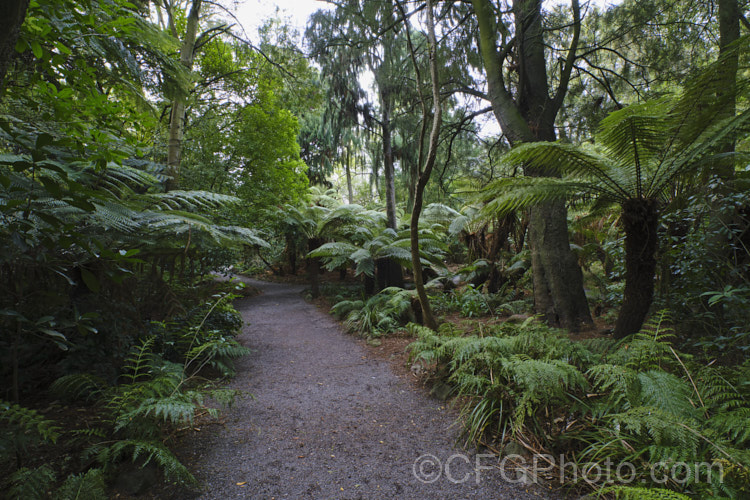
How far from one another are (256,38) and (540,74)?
4870 mm

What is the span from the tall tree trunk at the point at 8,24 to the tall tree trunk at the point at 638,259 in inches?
130

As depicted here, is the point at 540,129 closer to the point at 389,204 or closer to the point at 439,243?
the point at 439,243

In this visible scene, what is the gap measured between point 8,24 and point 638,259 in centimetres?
342

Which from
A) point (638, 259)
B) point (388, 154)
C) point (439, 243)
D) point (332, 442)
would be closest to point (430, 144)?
point (638, 259)

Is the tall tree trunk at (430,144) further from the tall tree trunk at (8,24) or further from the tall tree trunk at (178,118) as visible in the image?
the tall tree trunk at (178,118)

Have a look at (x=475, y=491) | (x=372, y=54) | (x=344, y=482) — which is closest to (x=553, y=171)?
(x=475, y=491)

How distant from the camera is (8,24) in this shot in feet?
2.50

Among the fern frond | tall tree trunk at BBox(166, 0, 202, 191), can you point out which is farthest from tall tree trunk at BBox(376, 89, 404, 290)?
the fern frond

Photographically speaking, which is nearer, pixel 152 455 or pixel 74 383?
pixel 152 455

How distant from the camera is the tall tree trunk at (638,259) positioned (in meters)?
2.51

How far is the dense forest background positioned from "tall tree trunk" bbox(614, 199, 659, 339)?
2 centimetres

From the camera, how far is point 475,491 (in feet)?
5.45

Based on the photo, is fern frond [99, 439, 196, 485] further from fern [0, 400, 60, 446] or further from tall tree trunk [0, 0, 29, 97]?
tall tree trunk [0, 0, 29, 97]

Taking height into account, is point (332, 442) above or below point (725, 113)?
below
